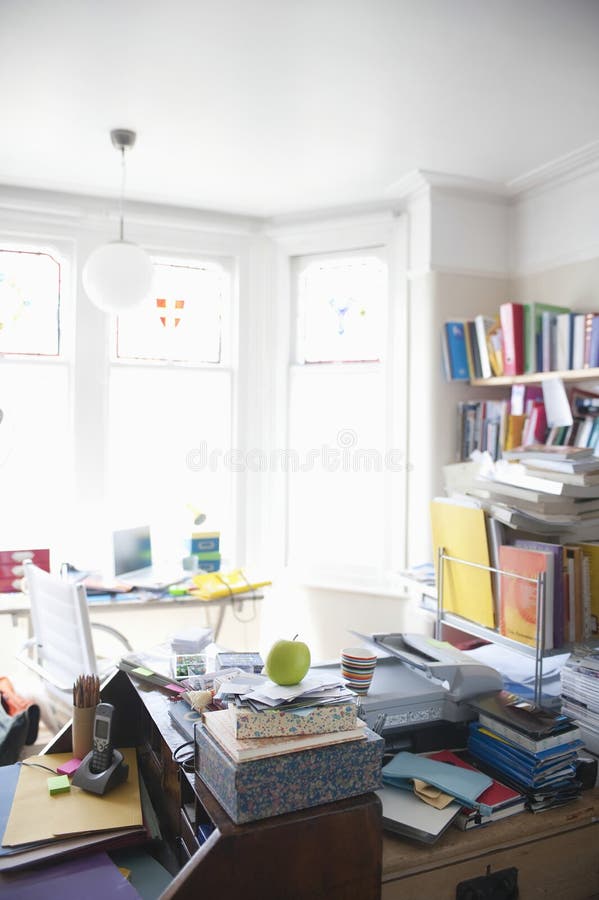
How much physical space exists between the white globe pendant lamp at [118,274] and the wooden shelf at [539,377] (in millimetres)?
1705

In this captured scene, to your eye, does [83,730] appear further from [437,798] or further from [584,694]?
[584,694]

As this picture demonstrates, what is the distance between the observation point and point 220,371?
418cm

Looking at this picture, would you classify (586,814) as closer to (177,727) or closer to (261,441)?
(177,727)

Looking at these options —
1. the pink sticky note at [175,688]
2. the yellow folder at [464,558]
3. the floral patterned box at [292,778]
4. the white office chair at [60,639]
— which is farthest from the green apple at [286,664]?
the white office chair at [60,639]

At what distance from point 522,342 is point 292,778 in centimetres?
262

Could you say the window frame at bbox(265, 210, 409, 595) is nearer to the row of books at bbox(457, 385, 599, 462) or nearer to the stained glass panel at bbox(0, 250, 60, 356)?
the row of books at bbox(457, 385, 599, 462)

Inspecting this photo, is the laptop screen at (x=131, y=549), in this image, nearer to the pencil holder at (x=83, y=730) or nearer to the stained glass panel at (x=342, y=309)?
the stained glass panel at (x=342, y=309)

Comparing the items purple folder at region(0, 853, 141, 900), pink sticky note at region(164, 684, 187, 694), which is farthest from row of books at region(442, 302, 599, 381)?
purple folder at region(0, 853, 141, 900)

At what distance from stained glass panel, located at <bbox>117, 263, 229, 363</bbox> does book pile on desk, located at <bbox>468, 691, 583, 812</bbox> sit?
301cm

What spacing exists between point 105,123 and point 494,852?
2.92 meters

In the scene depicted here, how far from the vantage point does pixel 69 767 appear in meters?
1.64

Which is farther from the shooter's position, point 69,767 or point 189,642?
point 189,642

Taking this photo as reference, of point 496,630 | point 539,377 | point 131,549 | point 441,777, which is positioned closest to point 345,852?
point 441,777

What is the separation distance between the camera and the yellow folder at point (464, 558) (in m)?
2.14
